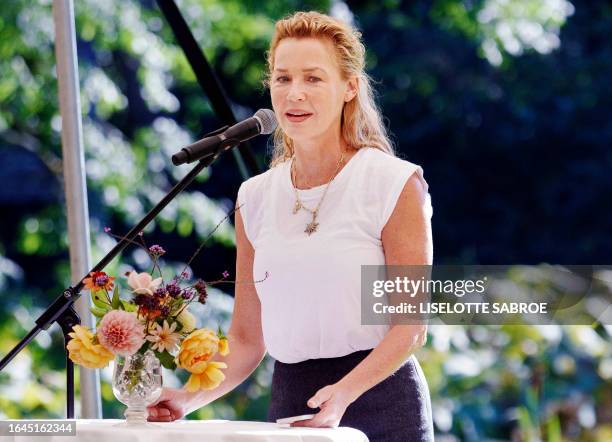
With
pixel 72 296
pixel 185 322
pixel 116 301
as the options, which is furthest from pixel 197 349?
pixel 72 296

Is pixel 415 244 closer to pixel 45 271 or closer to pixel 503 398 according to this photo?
pixel 503 398

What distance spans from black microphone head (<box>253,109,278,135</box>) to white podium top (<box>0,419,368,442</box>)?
0.52m

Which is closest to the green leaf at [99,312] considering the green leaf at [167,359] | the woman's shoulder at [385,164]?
the green leaf at [167,359]

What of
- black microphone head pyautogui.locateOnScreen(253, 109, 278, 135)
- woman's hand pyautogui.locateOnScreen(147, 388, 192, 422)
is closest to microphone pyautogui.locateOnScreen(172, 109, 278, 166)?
black microphone head pyautogui.locateOnScreen(253, 109, 278, 135)

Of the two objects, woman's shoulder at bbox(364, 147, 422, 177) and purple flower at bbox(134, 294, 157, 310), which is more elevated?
woman's shoulder at bbox(364, 147, 422, 177)

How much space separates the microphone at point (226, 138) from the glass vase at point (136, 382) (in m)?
0.33

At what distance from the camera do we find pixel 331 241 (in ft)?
6.97

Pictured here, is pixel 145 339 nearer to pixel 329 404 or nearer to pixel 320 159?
pixel 329 404

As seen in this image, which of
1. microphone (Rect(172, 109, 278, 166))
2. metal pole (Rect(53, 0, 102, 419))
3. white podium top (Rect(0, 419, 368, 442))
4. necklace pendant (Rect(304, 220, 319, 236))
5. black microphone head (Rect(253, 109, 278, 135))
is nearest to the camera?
white podium top (Rect(0, 419, 368, 442))

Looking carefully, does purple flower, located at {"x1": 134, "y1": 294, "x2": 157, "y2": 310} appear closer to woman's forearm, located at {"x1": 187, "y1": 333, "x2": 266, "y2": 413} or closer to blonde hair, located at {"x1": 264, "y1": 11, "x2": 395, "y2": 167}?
woman's forearm, located at {"x1": 187, "y1": 333, "x2": 266, "y2": 413}

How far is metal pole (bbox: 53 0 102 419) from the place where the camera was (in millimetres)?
2904

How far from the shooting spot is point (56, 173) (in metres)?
6.18

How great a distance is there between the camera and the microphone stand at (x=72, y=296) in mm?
1992

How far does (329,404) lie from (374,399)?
23cm
